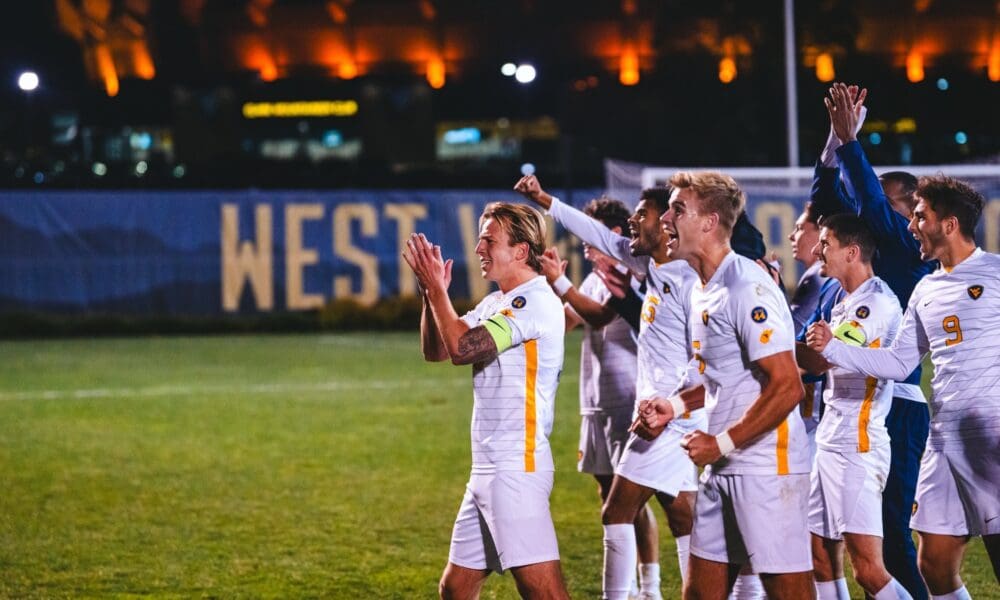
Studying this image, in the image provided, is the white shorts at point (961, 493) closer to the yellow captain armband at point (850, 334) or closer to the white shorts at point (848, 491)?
the white shorts at point (848, 491)

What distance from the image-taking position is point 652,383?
6301 mm

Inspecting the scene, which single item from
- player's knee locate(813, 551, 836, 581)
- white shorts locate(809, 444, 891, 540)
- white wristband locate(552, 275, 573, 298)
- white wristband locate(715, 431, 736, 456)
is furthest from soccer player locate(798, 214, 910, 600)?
white wristband locate(552, 275, 573, 298)

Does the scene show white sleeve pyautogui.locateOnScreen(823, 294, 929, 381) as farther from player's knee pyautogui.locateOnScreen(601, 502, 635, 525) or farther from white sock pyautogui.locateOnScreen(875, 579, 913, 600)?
player's knee pyautogui.locateOnScreen(601, 502, 635, 525)

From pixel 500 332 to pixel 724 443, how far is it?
0.98 meters

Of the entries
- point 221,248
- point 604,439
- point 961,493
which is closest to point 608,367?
point 604,439

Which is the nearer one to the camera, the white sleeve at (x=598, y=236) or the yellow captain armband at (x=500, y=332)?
the yellow captain armband at (x=500, y=332)

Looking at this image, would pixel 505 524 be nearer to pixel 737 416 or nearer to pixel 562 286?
pixel 737 416

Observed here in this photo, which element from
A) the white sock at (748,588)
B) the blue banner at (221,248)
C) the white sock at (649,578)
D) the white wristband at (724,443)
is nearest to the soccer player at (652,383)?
the white sock at (649,578)

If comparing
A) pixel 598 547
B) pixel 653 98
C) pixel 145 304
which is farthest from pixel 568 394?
pixel 653 98

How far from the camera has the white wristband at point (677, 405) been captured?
5.07 metres

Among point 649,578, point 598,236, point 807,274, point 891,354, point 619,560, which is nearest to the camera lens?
point 891,354

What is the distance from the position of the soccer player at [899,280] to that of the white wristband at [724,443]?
1.70 metres

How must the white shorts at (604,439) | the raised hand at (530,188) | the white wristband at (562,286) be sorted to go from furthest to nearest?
the white shorts at (604,439)
the white wristband at (562,286)
the raised hand at (530,188)

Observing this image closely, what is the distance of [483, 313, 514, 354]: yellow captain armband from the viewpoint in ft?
16.7
